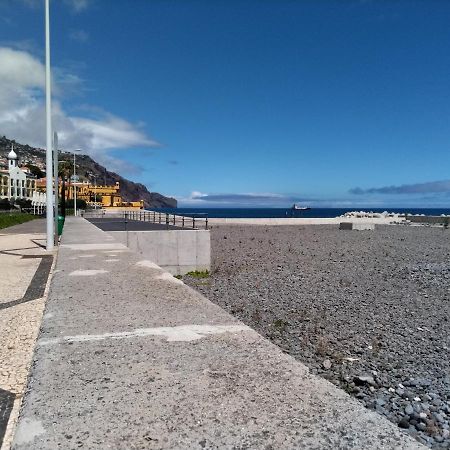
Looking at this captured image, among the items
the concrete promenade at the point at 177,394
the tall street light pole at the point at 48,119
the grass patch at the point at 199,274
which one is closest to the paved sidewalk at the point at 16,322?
the concrete promenade at the point at 177,394

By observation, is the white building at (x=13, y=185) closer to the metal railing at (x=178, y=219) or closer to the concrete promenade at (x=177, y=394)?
the metal railing at (x=178, y=219)

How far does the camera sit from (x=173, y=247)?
1583 centimetres

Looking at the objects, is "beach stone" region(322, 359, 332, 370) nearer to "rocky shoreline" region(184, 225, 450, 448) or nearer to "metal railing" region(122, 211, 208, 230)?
"rocky shoreline" region(184, 225, 450, 448)

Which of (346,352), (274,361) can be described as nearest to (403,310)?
(346,352)

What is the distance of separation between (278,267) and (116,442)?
15.9m

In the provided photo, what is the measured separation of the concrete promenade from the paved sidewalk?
1.46ft

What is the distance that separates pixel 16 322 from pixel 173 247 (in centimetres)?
1014

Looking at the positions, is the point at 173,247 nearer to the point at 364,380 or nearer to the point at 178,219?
the point at 364,380

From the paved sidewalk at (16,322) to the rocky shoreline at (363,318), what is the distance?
346 centimetres

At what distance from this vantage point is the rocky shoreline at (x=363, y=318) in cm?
527

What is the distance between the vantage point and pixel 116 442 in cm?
200

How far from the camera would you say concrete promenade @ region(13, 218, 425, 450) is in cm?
202

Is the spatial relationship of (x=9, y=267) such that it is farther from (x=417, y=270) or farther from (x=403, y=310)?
(x=417, y=270)

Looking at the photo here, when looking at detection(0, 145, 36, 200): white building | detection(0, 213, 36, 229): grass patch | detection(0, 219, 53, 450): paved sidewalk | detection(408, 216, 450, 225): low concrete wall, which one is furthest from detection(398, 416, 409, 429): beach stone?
detection(0, 145, 36, 200): white building
